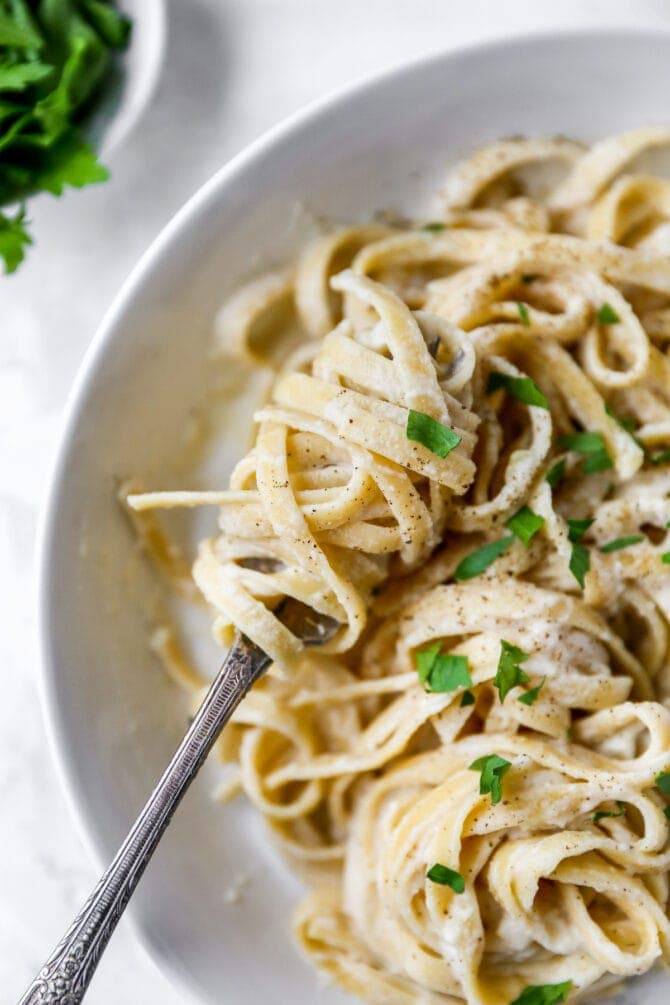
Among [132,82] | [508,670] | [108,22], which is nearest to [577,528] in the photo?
[508,670]

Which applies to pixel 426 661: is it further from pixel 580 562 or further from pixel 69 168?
pixel 69 168

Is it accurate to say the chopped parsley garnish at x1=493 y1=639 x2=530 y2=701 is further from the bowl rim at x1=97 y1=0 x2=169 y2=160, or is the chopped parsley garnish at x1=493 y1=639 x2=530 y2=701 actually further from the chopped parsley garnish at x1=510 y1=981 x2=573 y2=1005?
the bowl rim at x1=97 y1=0 x2=169 y2=160

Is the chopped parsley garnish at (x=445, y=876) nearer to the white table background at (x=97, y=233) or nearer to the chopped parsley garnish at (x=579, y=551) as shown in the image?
the chopped parsley garnish at (x=579, y=551)

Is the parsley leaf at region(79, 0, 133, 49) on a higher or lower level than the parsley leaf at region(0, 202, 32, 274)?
higher

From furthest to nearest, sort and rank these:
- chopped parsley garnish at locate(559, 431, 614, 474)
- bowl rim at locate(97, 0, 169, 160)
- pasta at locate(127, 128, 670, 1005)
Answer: bowl rim at locate(97, 0, 169, 160)
chopped parsley garnish at locate(559, 431, 614, 474)
pasta at locate(127, 128, 670, 1005)

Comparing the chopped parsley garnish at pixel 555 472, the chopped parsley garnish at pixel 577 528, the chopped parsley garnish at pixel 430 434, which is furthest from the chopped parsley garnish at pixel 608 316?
the chopped parsley garnish at pixel 430 434

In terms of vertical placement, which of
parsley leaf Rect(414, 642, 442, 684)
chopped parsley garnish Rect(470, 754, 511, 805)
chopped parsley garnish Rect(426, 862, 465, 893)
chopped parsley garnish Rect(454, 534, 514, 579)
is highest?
chopped parsley garnish Rect(454, 534, 514, 579)

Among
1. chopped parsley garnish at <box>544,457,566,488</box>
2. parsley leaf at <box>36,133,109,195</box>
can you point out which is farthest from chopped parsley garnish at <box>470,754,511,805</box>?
parsley leaf at <box>36,133,109,195</box>
